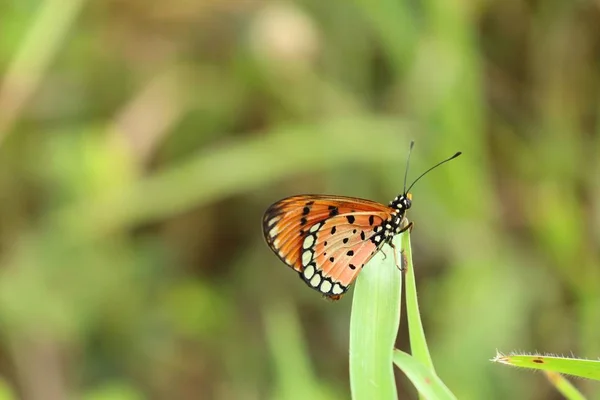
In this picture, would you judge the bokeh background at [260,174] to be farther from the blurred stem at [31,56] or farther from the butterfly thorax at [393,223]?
the butterfly thorax at [393,223]

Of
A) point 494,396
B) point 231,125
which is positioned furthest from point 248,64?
point 494,396

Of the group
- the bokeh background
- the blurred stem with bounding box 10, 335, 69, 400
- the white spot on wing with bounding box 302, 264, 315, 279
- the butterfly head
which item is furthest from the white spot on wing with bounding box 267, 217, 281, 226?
the blurred stem with bounding box 10, 335, 69, 400

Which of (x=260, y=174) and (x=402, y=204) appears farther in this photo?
(x=260, y=174)

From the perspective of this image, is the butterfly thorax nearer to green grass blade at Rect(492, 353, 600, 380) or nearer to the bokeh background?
green grass blade at Rect(492, 353, 600, 380)

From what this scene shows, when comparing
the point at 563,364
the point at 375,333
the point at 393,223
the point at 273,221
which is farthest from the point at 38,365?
the point at 563,364

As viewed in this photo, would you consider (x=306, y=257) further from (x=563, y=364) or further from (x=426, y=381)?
(x=563, y=364)

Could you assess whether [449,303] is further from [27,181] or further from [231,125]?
[27,181]
